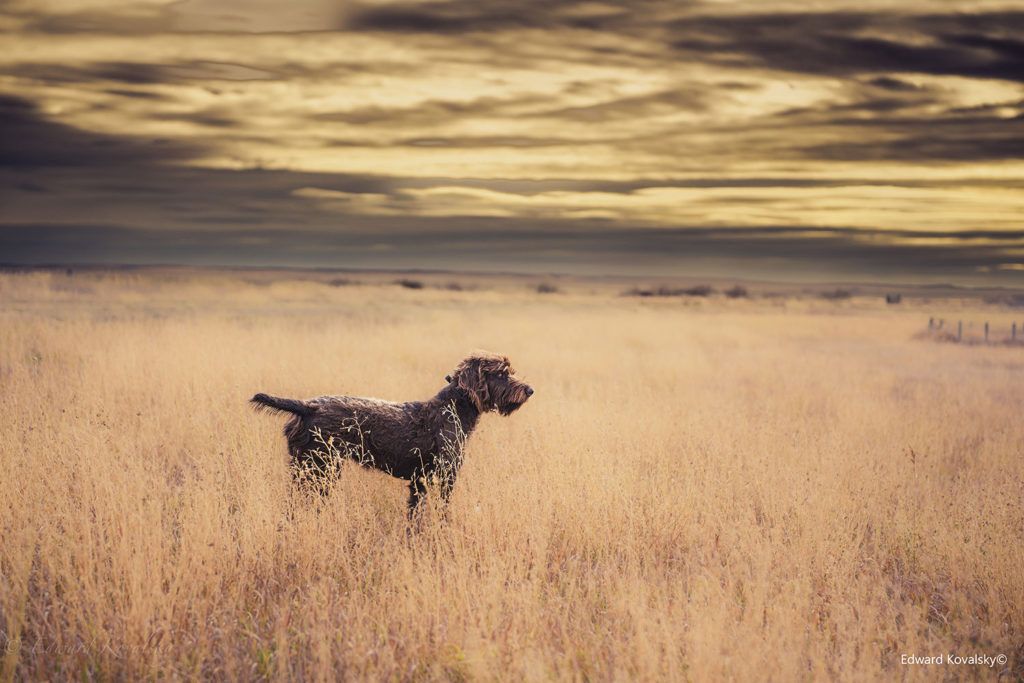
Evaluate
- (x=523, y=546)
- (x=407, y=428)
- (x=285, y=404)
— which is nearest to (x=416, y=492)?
(x=407, y=428)

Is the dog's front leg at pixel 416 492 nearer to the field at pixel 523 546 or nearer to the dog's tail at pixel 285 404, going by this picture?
the field at pixel 523 546

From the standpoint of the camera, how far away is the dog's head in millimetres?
6000

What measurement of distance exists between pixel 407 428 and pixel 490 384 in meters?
0.79

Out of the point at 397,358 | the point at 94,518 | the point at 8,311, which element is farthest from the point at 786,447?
the point at 8,311

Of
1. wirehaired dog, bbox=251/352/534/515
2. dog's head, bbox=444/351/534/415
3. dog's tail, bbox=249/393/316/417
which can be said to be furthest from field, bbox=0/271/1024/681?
dog's head, bbox=444/351/534/415

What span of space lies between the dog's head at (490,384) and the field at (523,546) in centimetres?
78

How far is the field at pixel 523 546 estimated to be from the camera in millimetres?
3852

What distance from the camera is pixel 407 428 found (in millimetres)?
5816

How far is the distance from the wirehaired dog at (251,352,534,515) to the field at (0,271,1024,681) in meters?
0.33

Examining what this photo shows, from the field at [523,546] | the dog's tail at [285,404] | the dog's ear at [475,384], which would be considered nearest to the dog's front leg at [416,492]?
the field at [523,546]

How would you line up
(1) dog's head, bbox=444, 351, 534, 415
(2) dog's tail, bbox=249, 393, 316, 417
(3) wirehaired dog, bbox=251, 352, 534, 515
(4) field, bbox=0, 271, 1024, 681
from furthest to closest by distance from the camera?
1. (1) dog's head, bbox=444, 351, 534, 415
2. (3) wirehaired dog, bbox=251, 352, 534, 515
3. (2) dog's tail, bbox=249, 393, 316, 417
4. (4) field, bbox=0, 271, 1024, 681

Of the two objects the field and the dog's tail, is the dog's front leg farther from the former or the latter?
the dog's tail

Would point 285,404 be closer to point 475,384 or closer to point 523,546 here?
point 475,384

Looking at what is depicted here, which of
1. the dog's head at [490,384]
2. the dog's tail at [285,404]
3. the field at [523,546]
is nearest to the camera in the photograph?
the field at [523,546]
